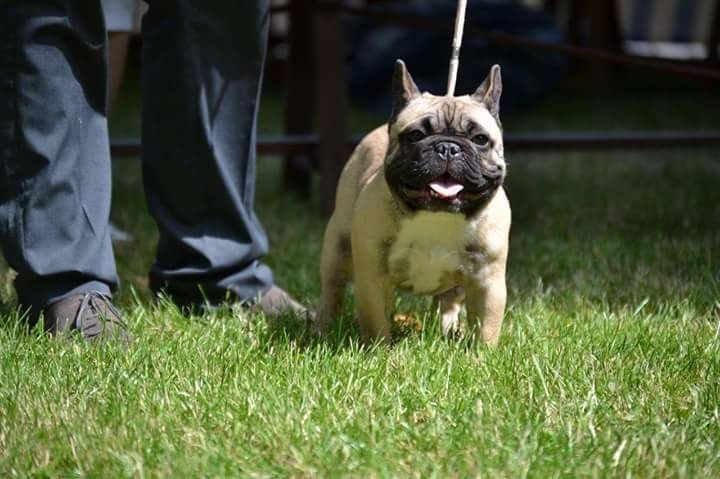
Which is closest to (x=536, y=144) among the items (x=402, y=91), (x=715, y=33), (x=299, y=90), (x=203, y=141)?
(x=299, y=90)

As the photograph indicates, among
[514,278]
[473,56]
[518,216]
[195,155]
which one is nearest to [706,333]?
[514,278]

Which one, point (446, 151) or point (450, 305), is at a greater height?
point (446, 151)

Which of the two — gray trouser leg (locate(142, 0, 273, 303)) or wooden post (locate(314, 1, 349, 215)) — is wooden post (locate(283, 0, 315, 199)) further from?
gray trouser leg (locate(142, 0, 273, 303))

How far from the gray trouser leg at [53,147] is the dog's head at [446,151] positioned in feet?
2.23

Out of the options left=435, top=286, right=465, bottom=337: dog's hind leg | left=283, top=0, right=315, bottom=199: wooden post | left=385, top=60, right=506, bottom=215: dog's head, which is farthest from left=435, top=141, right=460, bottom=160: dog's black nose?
left=283, top=0, right=315, bottom=199: wooden post

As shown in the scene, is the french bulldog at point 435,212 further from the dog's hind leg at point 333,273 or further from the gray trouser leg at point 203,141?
the gray trouser leg at point 203,141

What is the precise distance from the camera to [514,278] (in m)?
3.30

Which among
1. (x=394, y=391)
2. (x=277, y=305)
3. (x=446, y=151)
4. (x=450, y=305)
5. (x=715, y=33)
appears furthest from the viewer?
(x=715, y=33)

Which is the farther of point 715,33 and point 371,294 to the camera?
point 715,33

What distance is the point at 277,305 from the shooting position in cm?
290

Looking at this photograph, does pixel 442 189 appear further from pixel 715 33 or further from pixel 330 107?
pixel 715 33

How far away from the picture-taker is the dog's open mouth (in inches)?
91.0

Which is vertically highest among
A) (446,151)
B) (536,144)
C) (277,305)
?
(446,151)

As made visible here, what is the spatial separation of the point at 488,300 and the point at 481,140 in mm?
336
